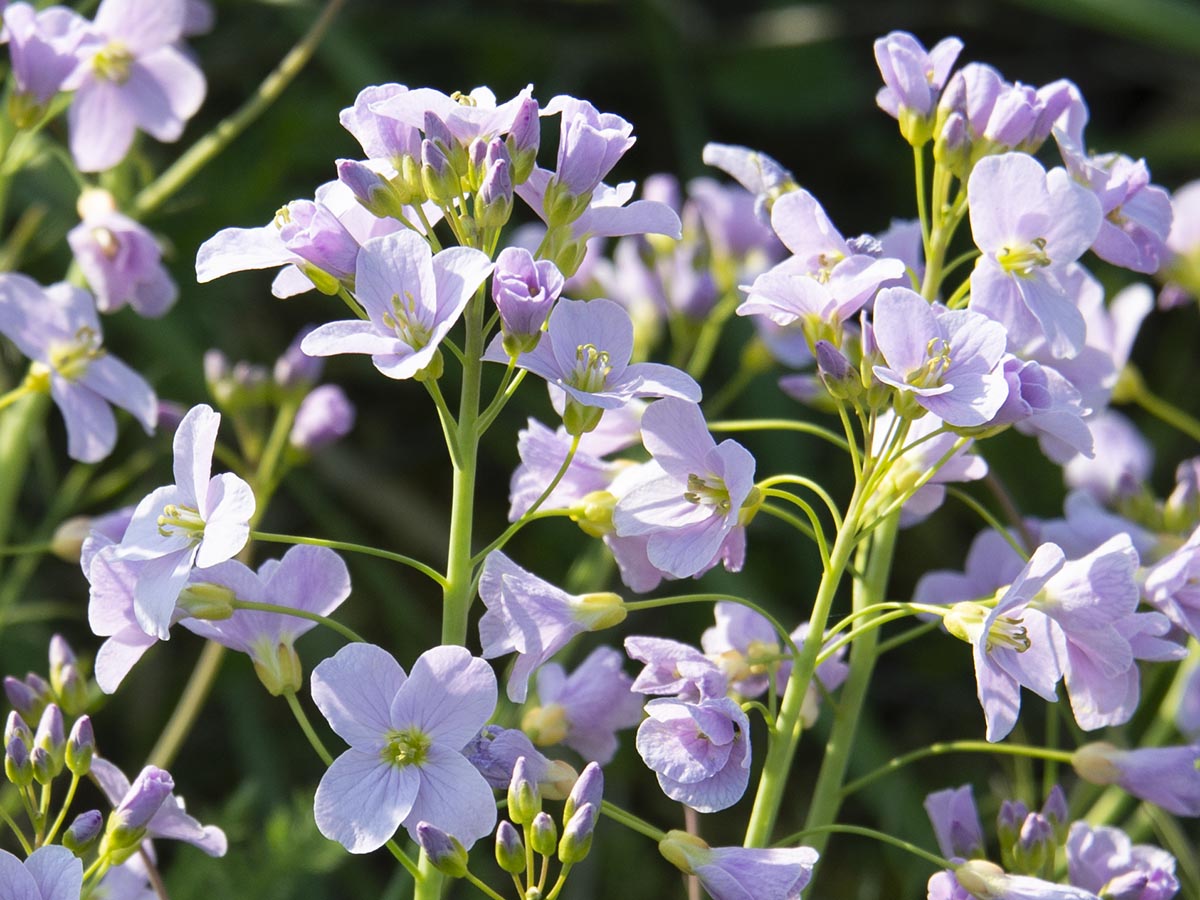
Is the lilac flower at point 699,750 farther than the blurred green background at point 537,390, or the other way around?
the blurred green background at point 537,390

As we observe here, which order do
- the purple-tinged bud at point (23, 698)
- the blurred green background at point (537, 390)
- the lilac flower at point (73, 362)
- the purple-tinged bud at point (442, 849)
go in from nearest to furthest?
the purple-tinged bud at point (442, 849) < the purple-tinged bud at point (23, 698) < the lilac flower at point (73, 362) < the blurred green background at point (537, 390)

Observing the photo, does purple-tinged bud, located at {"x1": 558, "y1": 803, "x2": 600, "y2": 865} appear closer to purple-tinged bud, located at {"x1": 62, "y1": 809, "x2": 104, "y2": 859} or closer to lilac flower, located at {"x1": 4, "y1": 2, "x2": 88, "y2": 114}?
purple-tinged bud, located at {"x1": 62, "y1": 809, "x2": 104, "y2": 859}

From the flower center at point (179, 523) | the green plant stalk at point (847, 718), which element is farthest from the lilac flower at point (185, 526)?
the green plant stalk at point (847, 718)

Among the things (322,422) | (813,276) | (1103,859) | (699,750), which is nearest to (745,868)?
(699,750)

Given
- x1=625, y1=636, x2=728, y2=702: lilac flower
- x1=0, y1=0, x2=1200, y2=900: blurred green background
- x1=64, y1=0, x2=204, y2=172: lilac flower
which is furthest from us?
x1=0, y1=0, x2=1200, y2=900: blurred green background

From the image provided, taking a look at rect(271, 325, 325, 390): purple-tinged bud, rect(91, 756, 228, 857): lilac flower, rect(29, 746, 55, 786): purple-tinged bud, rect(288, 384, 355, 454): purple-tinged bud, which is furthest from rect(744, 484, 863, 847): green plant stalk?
rect(271, 325, 325, 390): purple-tinged bud

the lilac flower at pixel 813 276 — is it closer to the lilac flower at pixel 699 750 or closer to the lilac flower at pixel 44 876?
the lilac flower at pixel 699 750

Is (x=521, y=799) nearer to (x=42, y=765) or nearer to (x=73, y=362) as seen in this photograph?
(x=42, y=765)

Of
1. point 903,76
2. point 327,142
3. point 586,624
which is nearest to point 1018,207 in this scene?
point 903,76
